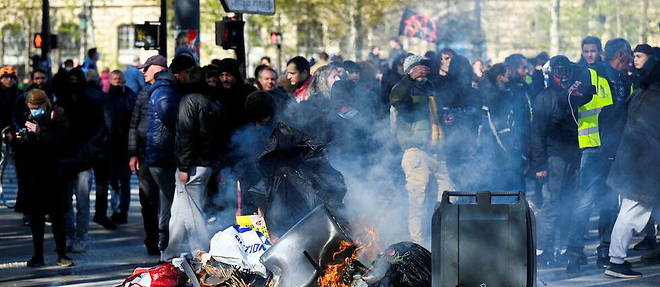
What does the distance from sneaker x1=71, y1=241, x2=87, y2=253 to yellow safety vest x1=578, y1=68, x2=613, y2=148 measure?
4846 millimetres

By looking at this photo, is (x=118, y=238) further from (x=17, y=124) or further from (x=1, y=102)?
(x=1, y=102)

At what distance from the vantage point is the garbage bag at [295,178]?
8.16 metres

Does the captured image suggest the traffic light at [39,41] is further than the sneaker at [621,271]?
Yes

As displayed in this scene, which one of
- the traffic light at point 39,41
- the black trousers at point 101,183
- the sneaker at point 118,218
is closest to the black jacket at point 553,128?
the black trousers at point 101,183

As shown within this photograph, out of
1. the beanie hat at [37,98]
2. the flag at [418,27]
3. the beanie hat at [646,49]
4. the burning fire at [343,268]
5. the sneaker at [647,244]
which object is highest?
the flag at [418,27]

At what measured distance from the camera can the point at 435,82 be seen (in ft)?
39.2

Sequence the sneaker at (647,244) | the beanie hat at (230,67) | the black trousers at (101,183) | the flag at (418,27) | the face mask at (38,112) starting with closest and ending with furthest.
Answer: the face mask at (38,112) < the beanie hat at (230,67) < the sneaker at (647,244) < the black trousers at (101,183) < the flag at (418,27)

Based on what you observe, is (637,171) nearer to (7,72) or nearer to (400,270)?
(400,270)

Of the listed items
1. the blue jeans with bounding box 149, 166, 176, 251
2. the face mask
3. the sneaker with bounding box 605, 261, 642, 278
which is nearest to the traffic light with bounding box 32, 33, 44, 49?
the face mask

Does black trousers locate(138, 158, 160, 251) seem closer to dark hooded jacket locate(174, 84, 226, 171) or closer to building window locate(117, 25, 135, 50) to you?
dark hooded jacket locate(174, 84, 226, 171)

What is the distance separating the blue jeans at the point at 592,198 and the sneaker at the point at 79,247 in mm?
4664

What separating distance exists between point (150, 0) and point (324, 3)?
12158mm

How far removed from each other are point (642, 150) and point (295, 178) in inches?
135

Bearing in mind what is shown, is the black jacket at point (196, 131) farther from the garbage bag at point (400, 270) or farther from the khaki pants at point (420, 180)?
the garbage bag at point (400, 270)
